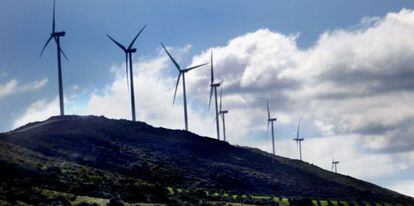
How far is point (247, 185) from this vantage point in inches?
6196

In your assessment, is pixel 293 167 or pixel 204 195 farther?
pixel 293 167

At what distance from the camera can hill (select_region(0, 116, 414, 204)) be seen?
111 metres

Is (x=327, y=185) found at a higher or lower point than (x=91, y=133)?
lower

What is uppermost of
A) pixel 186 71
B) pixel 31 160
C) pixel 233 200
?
pixel 186 71

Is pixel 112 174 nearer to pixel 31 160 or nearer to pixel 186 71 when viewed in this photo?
pixel 31 160

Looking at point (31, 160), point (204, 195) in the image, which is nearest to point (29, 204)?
point (31, 160)

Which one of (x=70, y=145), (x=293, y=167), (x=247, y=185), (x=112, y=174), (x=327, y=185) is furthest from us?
(x=293, y=167)

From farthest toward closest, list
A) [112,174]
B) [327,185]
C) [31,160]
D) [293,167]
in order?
[293,167], [327,185], [112,174], [31,160]

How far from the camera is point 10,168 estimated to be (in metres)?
111

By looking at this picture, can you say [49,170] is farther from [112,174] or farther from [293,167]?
[293,167]

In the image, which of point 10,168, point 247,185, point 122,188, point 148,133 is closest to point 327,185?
point 247,185

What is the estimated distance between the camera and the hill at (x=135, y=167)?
111 meters

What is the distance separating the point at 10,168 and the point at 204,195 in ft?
112

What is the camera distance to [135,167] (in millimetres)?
146250
